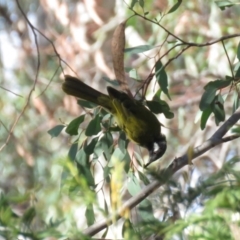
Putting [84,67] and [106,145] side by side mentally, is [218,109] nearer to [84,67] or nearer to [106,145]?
[106,145]

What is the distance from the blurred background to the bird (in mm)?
1222

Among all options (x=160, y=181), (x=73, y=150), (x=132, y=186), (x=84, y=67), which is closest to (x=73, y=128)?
(x=73, y=150)

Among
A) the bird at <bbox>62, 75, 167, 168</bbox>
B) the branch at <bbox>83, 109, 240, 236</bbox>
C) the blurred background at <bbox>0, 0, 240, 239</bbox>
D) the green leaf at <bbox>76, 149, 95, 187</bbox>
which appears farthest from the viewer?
the blurred background at <bbox>0, 0, 240, 239</bbox>

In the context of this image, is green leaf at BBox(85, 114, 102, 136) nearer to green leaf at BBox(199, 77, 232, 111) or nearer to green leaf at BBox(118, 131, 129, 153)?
green leaf at BBox(118, 131, 129, 153)

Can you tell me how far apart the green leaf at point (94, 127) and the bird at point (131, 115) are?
0.07 m

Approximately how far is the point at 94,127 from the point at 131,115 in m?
0.13

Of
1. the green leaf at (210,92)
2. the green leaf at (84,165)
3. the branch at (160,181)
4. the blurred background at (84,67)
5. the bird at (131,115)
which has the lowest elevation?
the branch at (160,181)

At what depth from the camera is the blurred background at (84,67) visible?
3100 millimetres

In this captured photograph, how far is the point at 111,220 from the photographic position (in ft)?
2.44

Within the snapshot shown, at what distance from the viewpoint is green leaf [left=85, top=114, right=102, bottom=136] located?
48.9 inches

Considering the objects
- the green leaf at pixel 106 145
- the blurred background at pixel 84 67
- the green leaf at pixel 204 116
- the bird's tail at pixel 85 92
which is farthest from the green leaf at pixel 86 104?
the blurred background at pixel 84 67

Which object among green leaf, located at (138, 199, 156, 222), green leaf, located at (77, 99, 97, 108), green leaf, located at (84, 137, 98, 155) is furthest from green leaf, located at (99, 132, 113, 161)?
green leaf, located at (138, 199, 156, 222)

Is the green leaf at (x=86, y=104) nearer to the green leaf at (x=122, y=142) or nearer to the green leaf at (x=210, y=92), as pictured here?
the green leaf at (x=122, y=142)

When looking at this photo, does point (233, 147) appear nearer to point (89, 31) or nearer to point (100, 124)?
point (89, 31)
